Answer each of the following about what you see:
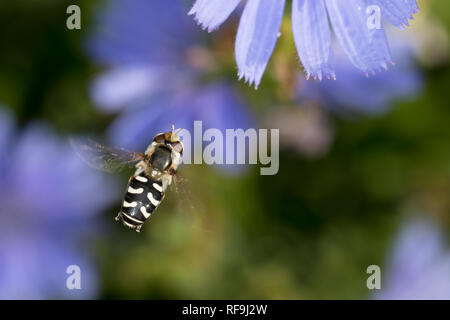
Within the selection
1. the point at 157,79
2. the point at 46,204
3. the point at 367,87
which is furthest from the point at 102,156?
the point at 367,87

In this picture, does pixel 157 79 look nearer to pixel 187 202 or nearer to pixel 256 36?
pixel 187 202

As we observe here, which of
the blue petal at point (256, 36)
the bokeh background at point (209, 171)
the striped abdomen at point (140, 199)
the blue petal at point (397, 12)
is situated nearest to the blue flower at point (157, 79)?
the bokeh background at point (209, 171)

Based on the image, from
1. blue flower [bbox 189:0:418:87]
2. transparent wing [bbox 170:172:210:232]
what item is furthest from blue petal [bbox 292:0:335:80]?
transparent wing [bbox 170:172:210:232]

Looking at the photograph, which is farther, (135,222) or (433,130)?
(433,130)

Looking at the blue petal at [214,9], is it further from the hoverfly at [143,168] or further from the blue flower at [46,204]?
the blue flower at [46,204]

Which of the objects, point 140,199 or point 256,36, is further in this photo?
point 140,199

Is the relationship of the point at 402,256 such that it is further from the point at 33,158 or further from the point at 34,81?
the point at 34,81
